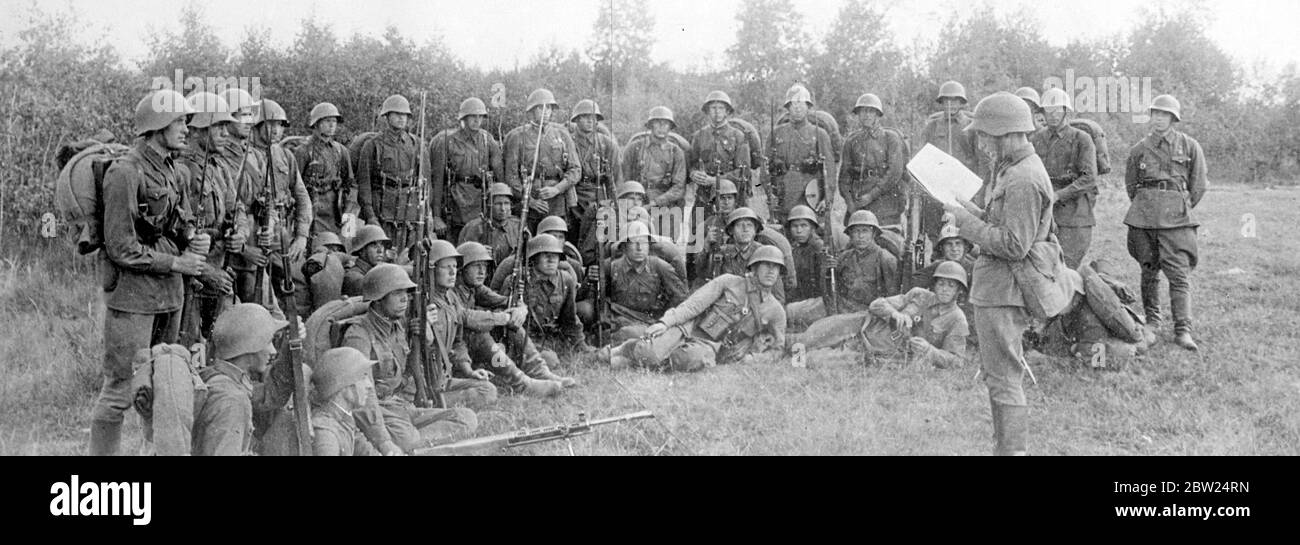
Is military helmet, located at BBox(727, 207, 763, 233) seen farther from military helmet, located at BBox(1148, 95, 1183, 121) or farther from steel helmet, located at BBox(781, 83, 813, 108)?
military helmet, located at BBox(1148, 95, 1183, 121)

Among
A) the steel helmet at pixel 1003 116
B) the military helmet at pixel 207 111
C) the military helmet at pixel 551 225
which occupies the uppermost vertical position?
the military helmet at pixel 207 111

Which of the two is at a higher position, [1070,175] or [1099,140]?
[1099,140]

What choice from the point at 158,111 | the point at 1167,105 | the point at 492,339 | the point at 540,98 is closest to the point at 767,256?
the point at 492,339

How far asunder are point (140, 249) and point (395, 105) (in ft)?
11.4

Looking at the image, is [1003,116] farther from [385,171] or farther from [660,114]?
[385,171]

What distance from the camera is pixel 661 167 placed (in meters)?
9.14

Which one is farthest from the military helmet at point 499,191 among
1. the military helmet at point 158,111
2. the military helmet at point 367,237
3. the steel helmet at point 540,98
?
the military helmet at point 158,111

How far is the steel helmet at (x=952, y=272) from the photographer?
23.9 ft

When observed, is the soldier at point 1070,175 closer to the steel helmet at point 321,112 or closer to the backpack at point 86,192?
the steel helmet at point 321,112

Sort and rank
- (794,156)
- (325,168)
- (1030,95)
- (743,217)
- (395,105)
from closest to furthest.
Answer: (1030,95) → (743,217) → (395,105) → (325,168) → (794,156)

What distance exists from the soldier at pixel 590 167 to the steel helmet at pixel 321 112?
2.11 metres

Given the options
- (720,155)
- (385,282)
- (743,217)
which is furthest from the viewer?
(720,155)
